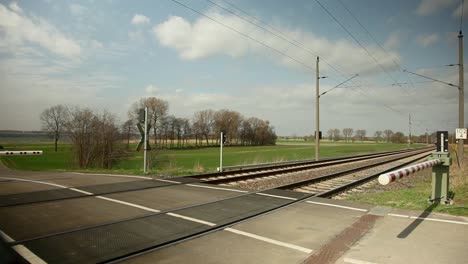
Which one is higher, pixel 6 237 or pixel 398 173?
pixel 398 173

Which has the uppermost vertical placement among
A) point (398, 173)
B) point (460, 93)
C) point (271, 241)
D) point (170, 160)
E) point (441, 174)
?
point (460, 93)

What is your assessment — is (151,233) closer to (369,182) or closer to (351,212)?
(351,212)

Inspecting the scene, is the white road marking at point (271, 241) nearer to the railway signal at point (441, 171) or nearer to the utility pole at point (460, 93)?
the railway signal at point (441, 171)

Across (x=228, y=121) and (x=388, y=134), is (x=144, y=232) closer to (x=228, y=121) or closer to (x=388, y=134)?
(x=228, y=121)

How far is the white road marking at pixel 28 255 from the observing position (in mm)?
3949

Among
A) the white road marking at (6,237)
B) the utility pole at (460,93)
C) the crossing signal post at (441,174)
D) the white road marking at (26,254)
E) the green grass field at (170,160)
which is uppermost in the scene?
the utility pole at (460,93)

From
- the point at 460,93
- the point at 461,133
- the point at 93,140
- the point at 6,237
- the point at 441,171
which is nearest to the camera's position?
the point at 6,237

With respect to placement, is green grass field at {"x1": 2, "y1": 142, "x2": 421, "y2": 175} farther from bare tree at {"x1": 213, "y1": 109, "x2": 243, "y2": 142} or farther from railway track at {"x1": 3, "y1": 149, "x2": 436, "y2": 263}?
bare tree at {"x1": 213, "y1": 109, "x2": 243, "y2": 142}

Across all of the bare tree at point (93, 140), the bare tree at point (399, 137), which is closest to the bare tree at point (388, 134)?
the bare tree at point (399, 137)

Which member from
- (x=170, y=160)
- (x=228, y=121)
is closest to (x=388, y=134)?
(x=228, y=121)

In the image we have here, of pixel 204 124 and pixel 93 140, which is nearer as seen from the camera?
pixel 93 140

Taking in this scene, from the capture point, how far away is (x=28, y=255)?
13.6ft

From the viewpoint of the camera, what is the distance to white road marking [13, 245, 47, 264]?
3949mm

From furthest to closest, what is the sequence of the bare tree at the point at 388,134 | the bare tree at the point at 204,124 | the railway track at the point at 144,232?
the bare tree at the point at 388,134
the bare tree at the point at 204,124
the railway track at the point at 144,232
